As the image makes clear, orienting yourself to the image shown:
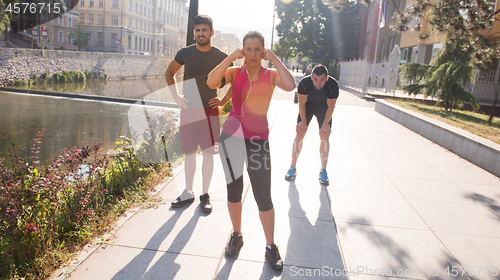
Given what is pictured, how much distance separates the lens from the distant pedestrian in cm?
275

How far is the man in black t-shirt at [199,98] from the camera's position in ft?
12.4

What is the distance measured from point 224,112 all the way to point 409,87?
9.32 metres

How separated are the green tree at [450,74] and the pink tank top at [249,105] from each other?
Result: 36.4 feet

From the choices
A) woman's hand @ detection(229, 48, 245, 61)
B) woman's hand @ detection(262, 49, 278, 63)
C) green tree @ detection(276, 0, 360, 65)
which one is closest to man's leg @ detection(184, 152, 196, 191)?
woman's hand @ detection(229, 48, 245, 61)

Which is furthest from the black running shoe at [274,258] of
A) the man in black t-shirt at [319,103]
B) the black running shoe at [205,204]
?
the man in black t-shirt at [319,103]

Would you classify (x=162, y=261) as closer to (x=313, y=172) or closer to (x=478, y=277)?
(x=478, y=277)

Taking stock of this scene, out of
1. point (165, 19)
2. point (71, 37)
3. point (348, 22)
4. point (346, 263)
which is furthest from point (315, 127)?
point (165, 19)

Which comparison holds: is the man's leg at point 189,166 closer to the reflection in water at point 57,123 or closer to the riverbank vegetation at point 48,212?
the riverbank vegetation at point 48,212

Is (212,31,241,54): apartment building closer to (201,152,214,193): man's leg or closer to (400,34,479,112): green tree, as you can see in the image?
(201,152,214,193): man's leg

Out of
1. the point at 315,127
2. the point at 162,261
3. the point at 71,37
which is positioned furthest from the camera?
the point at 71,37

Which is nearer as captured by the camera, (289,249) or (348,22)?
(289,249)

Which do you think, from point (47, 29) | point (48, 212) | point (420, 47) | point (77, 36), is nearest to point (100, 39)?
point (77, 36)

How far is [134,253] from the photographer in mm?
3002
